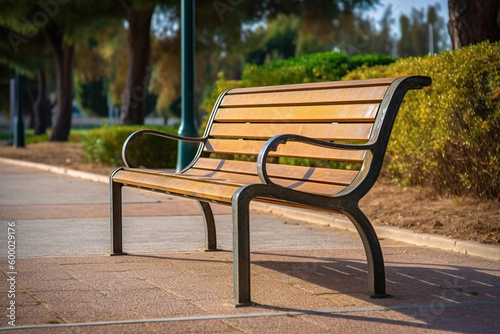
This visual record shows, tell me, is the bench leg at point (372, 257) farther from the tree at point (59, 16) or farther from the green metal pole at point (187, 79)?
the tree at point (59, 16)

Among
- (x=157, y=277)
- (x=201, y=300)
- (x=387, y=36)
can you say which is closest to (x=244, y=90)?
(x=157, y=277)

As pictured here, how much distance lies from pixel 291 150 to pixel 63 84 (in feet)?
86.5

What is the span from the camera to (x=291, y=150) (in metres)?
5.26

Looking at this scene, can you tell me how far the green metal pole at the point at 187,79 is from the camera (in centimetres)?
1165

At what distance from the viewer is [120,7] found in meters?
22.4

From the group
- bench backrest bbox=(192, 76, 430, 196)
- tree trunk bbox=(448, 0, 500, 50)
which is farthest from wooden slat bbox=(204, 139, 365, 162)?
tree trunk bbox=(448, 0, 500, 50)

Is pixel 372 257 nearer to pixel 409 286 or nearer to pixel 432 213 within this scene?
pixel 409 286

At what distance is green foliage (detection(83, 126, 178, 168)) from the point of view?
15.4 meters

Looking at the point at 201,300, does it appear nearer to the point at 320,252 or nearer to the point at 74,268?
the point at 74,268

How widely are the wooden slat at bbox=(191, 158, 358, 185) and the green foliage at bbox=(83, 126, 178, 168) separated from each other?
30.1ft

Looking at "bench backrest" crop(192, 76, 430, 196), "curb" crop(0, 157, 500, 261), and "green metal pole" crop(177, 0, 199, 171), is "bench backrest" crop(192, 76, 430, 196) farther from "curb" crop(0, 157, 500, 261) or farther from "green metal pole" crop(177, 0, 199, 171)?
"green metal pole" crop(177, 0, 199, 171)

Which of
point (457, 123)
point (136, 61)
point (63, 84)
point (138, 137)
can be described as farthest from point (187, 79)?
point (63, 84)

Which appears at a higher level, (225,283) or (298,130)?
(298,130)

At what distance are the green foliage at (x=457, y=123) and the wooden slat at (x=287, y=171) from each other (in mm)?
2527
